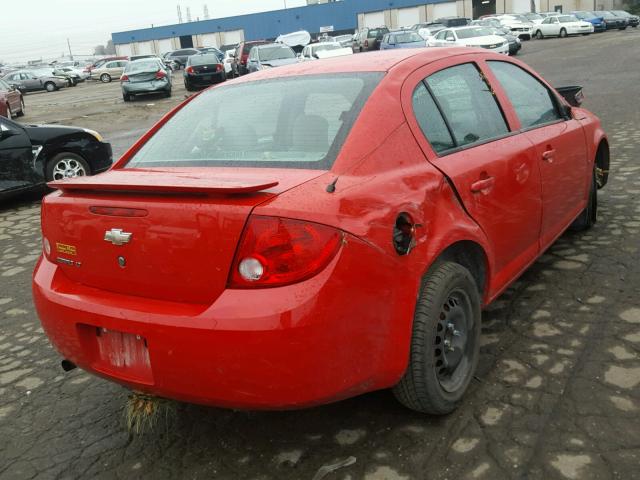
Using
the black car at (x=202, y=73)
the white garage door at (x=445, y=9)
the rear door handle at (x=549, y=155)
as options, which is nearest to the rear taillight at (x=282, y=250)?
the rear door handle at (x=549, y=155)

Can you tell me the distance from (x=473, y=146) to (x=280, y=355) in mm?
1587

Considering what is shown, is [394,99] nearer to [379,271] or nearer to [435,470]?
[379,271]

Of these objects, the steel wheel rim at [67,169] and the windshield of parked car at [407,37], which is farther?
the windshield of parked car at [407,37]

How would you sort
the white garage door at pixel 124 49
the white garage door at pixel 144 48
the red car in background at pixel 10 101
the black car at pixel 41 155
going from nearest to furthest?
the black car at pixel 41 155
the red car in background at pixel 10 101
the white garage door at pixel 144 48
the white garage door at pixel 124 49

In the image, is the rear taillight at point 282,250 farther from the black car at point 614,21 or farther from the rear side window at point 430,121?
the black car at point 614,21

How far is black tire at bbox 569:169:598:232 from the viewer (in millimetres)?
4848

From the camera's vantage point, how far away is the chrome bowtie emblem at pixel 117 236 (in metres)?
2.46

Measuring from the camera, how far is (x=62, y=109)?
78.0ft

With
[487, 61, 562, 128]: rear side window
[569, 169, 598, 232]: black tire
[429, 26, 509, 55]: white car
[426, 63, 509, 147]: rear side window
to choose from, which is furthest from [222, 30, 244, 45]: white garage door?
[426, 63, 509, 147]: rear side window

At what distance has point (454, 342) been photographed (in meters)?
2.86

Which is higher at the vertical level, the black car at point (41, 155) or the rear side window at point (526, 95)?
the rear side window at point (526, 95)

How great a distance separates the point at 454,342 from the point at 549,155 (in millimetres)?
1504

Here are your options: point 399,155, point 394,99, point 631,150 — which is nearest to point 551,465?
point 399,155

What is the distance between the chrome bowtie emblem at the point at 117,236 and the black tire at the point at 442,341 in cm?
117
